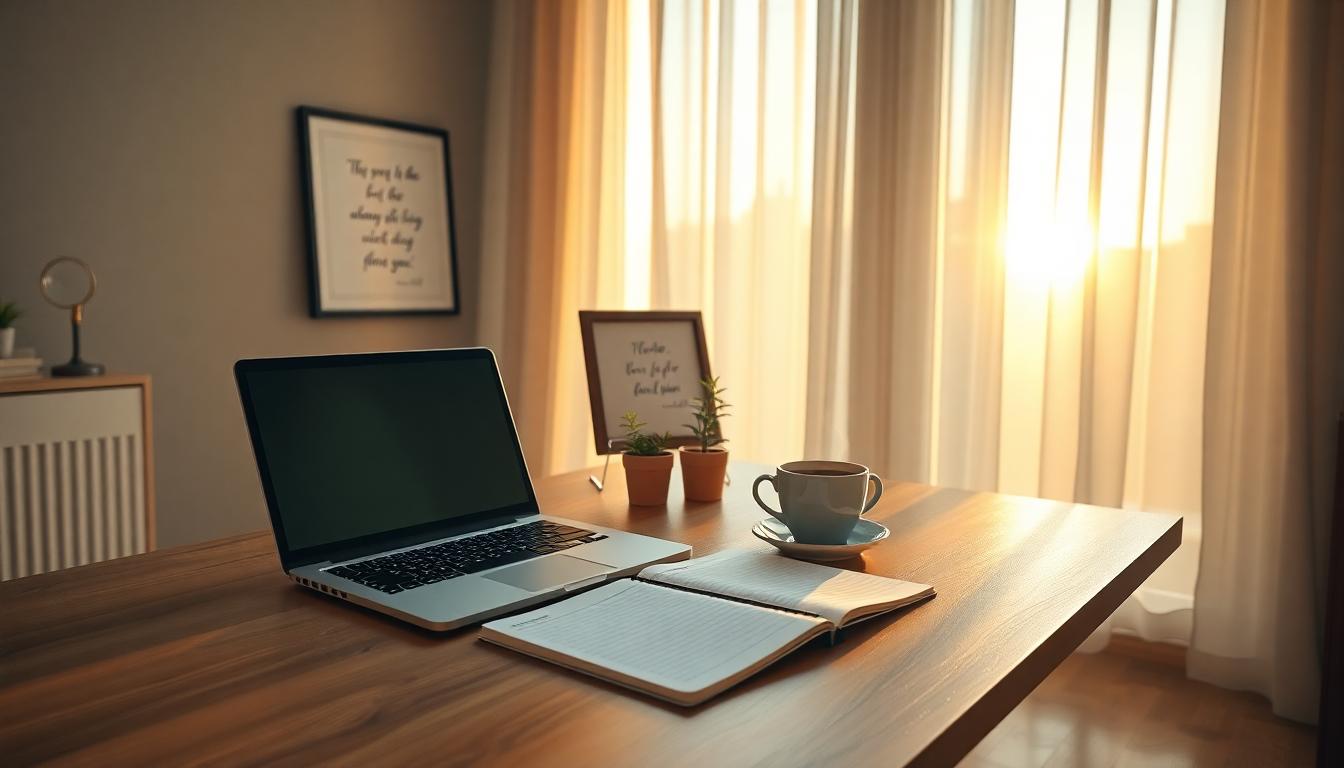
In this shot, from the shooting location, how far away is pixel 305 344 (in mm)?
3176

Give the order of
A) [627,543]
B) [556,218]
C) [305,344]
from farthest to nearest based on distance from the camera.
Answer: [556,218], [305,344], [627,543]

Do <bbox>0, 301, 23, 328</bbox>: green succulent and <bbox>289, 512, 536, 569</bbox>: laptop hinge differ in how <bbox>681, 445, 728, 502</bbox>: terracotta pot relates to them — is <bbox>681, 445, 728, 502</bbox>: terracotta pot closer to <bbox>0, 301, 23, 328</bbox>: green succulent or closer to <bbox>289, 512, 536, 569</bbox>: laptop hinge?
<bbox>289, 512, 536, 569</bbox>: laptop hinge

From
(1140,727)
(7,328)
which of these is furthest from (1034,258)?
(7,328)

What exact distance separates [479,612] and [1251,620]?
2.08m

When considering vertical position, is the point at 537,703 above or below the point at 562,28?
below

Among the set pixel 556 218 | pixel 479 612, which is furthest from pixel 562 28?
pixel 479 612

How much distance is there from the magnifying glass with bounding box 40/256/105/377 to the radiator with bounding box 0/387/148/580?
0.10 m

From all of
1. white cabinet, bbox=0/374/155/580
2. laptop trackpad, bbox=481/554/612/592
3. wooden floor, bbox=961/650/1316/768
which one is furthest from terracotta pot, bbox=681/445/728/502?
white cabinet, bbox=0/374/155/580

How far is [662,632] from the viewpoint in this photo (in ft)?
2.61

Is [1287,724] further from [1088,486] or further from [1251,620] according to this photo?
[1088,486]

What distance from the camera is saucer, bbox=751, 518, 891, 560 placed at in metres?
1.05

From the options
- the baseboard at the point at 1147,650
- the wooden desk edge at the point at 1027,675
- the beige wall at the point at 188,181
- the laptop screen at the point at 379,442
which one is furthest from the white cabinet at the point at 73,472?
the baseboard at the point at 1147,650

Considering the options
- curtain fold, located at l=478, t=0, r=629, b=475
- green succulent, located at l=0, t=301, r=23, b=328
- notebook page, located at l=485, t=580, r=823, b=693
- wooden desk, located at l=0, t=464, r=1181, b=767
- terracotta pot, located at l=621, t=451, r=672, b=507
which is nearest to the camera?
wooden desk, located at l=0, t=464, r=1181, b=767

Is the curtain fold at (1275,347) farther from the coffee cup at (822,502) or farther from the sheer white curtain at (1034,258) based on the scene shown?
the coffee cup at (822,502)
